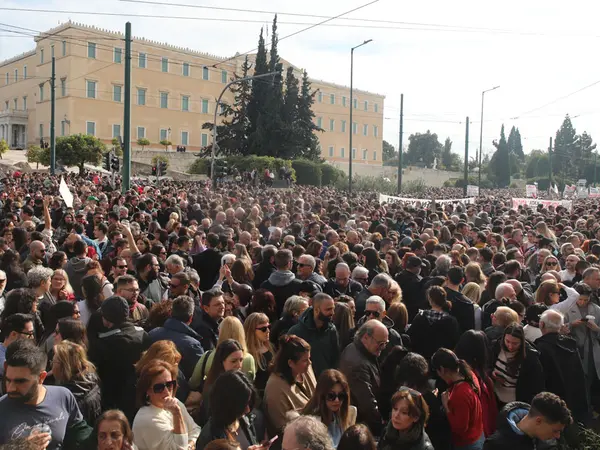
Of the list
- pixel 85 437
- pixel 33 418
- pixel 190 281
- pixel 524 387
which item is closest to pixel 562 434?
pixel 524 387

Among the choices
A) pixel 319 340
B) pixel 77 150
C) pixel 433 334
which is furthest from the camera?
pixel 77 150

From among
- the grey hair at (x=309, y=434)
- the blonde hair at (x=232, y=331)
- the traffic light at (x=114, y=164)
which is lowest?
the grey hair at (x=309, y=434)

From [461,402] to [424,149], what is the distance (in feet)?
401

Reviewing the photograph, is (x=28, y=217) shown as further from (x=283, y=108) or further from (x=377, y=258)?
(x=283, y=108)

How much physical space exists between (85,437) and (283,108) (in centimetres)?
5439

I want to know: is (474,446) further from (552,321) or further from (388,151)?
(388,151)

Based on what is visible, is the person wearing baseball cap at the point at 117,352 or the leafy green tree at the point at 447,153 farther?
the leafy green tree at the point at 447,153

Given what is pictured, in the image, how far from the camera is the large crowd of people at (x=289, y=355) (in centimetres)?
396

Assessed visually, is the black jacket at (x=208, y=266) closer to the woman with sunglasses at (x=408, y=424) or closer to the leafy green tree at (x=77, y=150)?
the woman with sunglasses at (x=408, y=424)

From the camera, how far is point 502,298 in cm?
683

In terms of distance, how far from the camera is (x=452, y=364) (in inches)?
187

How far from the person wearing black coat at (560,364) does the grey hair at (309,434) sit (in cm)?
312

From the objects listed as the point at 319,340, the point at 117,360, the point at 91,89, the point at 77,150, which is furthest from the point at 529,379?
the point at 91,89

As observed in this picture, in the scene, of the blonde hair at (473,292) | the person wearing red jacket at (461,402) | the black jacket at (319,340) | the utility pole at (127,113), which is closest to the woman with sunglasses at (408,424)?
the person wearing red jacket at (461,402)
